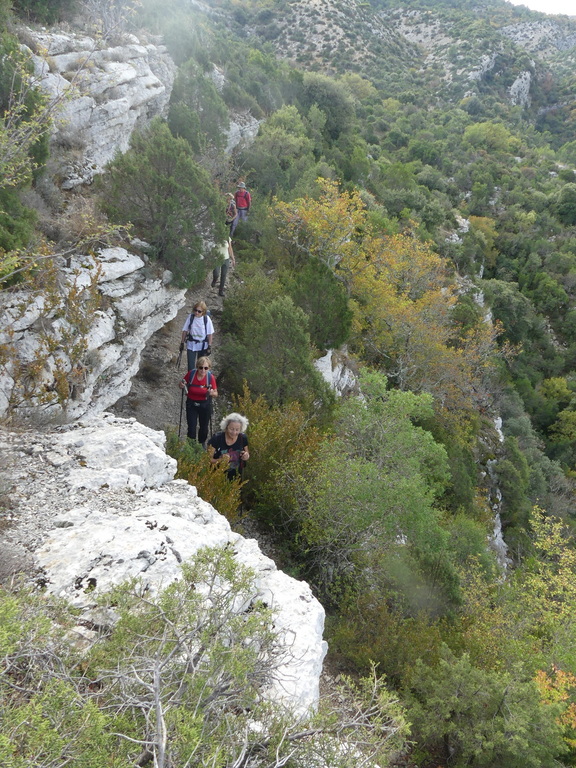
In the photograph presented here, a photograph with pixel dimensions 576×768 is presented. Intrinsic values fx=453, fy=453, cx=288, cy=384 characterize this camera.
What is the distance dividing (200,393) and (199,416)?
23.7 inches

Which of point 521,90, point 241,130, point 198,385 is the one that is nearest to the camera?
point 198,385

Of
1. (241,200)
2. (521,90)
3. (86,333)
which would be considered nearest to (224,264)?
(241,200)

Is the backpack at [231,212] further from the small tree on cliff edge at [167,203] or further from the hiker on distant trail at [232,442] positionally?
the hiker on distant trail at [232,442]

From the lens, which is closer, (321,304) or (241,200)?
(321,304)

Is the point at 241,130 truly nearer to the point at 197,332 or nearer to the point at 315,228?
the point at 315,228

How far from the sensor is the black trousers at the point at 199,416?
700 cm

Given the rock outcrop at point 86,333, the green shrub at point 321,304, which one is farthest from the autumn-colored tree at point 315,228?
the rock outcrop at point 86,333

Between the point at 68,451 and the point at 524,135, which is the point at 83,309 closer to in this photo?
the point at 68,451

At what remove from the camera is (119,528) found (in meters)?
4.00

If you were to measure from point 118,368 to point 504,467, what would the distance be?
57.7ft

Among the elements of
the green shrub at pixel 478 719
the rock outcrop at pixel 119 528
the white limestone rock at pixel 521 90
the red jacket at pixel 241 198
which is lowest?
the green shrub at pixel 478 719

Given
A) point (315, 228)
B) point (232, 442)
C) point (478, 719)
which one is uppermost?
point (232, 442)

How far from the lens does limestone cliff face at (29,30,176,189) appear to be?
31.0ft

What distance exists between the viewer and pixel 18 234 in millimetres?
6000
